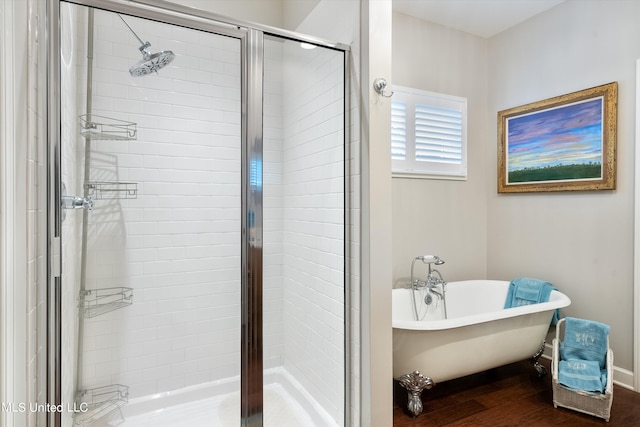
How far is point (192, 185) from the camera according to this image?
190cm

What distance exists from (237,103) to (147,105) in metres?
0.45

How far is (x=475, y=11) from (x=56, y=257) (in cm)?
333

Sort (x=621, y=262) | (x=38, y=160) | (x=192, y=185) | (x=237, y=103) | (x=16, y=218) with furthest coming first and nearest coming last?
1. (x=621, y=262)
2. (x=192, y=185)
3. (x=237, y=103)
4. (x=38, y=160)
5. (x=16, y=218)

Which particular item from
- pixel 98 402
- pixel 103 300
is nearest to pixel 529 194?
pixel 103 300

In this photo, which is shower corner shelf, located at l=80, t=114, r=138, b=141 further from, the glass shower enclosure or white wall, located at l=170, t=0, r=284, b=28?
white wall, located at l=170, t=0, r=284, b=28

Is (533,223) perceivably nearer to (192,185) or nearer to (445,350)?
(445,350)

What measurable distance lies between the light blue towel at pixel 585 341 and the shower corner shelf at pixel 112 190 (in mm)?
2738

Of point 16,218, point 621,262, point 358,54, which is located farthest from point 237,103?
point 621,262

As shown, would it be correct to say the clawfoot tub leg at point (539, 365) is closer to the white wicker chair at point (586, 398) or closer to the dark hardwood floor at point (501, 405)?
the dark hardwood floor at point (501, 405)

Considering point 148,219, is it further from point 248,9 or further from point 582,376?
point 582,376

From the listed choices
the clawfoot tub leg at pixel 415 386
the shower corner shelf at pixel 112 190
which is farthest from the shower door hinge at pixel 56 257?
the clawfoot tub leg at pixel 415 386

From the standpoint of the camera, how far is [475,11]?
2.95 metres

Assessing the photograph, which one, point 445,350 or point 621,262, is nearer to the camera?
point 445,350

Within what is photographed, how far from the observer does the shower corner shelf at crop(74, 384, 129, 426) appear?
1.63m
